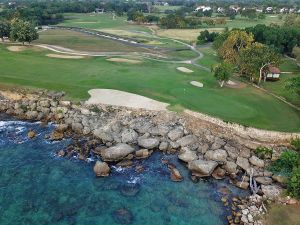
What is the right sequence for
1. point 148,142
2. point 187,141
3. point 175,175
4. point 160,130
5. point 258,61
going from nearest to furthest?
point 175,175 < point 148,142 < point 187,141 < point 160,130 < point 258,61

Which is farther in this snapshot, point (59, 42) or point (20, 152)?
point (59, 42)

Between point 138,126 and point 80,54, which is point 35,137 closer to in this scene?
point 138,126

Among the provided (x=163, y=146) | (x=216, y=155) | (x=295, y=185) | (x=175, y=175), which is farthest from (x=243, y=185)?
(x=163, y=146)

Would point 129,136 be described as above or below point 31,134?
above

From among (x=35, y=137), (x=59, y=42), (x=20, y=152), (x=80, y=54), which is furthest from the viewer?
(x=59, y=42)

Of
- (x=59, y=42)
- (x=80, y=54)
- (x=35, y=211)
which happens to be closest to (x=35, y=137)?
(x=35, y=211)

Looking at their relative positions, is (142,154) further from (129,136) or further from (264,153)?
(264,153)
